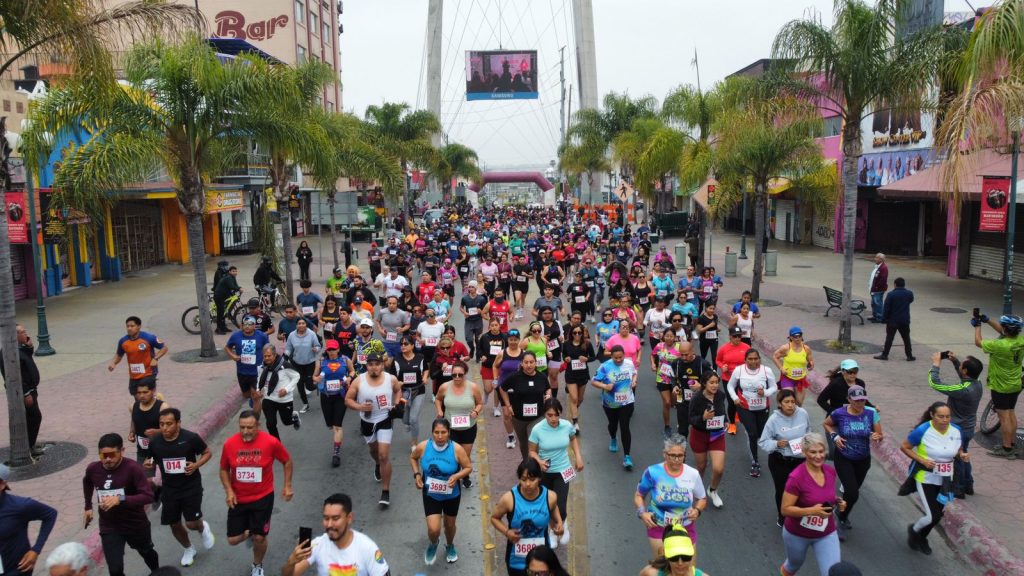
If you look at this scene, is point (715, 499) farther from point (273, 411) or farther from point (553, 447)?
point (273, 411)

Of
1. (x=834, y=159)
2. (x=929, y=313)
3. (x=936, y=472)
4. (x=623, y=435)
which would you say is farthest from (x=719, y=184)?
(x=936, y=472)

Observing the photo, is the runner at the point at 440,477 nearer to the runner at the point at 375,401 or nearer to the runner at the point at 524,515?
the runner at the point at 524,515

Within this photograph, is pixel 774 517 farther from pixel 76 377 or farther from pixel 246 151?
pixel 246 151

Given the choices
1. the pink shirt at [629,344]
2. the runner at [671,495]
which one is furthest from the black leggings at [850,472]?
the pink shirt at [629,344]

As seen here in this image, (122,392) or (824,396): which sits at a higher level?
(824,396)

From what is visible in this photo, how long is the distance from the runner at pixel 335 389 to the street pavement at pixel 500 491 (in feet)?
1.28

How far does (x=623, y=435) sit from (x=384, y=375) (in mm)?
2919

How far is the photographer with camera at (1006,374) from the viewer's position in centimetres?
928

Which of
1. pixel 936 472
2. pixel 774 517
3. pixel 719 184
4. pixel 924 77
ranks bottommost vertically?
pixel 774 517

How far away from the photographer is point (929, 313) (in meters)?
19.8

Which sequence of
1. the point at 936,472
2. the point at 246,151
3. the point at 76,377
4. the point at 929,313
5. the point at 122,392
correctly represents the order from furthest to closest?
the point at 246,151 < the point at 929,313 < the point at 76,377 < the point at 122,392 < the point at 936,472

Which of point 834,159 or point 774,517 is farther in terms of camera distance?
point 834,159

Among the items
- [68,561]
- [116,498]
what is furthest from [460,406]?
[68,561]

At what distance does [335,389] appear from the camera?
9.78 metres
